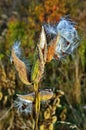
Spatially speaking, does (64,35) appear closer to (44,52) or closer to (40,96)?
(44,52)

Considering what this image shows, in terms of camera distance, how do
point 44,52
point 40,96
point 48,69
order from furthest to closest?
1. point 48,69
2. point 40,96
3. point 44,52

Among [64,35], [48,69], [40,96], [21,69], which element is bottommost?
[40,96]

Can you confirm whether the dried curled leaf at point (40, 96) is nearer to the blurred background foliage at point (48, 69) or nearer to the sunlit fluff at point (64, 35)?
the sunlit fluff at point (64, 35)

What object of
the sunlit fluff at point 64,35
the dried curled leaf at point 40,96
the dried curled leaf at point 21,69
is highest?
the sunlit fluff at point 64,35

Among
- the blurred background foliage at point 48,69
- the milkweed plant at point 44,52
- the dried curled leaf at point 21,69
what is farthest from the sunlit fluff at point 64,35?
the blurred background foliage at point 48,69

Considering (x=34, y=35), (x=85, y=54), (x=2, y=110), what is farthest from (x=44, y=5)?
(x=2, y=110)

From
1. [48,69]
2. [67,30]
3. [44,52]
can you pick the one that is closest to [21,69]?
[44,52]

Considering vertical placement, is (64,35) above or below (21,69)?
above

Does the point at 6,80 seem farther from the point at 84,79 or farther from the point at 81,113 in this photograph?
the point at 84,79

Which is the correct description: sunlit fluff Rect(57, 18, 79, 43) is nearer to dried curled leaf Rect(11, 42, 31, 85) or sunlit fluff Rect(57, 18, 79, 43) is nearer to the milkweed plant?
the milkweed plant
